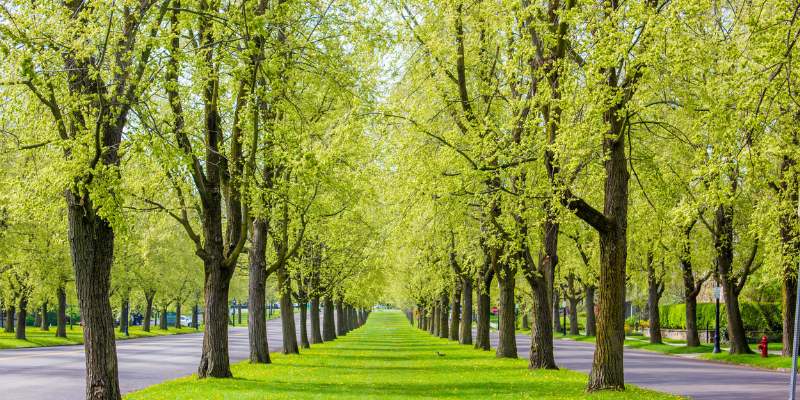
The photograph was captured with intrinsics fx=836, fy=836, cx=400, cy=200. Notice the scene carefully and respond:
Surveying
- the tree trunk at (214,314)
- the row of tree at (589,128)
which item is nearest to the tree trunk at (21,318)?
the row of tree at (589,128)

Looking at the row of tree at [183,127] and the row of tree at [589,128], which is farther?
the row of tree at [589,128]

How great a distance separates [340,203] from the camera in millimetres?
24391

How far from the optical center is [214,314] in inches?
832

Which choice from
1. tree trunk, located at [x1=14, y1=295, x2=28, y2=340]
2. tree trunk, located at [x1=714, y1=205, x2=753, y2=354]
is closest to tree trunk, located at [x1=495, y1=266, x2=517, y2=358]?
tree trunk, located at [x1=714, y1=205, x2=753, y2=354]

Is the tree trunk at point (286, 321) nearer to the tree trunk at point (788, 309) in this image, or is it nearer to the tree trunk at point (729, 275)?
the tree trunk at point (729, 275)

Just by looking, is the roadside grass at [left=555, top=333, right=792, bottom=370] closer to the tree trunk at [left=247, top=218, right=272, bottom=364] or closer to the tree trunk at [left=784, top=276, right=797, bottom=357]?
the tree trunk at [left=784, top=276, right=797, bottom=357]

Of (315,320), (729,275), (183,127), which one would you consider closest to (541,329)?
(183,127)

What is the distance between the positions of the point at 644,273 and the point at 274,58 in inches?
1467

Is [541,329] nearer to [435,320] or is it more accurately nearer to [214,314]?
[214,314]

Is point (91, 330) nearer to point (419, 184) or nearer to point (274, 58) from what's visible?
point (274, 58)

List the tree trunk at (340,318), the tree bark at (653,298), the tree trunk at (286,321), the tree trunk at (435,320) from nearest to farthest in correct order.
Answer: the tree trunk at (286,321) → the tree bark at (653,298) → the tree trunk at (340,318) → the tree trunk at (435,320)

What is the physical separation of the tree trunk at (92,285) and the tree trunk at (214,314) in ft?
25.4

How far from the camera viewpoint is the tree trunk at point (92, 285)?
1310cm

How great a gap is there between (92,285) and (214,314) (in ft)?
26.7
